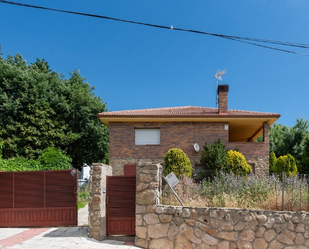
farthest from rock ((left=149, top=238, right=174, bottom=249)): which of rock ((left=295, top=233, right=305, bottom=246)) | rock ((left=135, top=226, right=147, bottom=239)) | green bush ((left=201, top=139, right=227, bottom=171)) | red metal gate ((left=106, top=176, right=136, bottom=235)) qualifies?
green bush ((left=201, top=139, right=227, bottom=171))

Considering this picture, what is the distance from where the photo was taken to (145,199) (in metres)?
6.87

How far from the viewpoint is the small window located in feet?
47.9

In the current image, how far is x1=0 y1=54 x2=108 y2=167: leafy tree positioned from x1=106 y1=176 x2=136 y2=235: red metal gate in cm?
1266

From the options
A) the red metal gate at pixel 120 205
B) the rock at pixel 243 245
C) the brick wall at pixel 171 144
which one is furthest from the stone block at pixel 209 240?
the brick wall at pixel 171 144

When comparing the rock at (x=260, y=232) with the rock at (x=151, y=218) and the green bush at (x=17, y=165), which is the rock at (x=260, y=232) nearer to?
the rock at (x=151, y=218)

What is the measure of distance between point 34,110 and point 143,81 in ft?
29.0

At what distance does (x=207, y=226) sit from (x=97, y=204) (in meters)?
2.83

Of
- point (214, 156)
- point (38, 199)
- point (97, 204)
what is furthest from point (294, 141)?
point (38, 199)

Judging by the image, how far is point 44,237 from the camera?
23.0 ft

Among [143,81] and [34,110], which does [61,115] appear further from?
[143,81]

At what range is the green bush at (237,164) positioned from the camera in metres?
13.1

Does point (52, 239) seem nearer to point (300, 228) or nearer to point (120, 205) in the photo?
Result: point (120, 205)

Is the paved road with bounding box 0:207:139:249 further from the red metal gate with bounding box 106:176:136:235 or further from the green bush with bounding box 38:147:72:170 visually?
the green bush with bounding box 38:147:72:170

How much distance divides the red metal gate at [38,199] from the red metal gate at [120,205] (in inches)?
53.4
